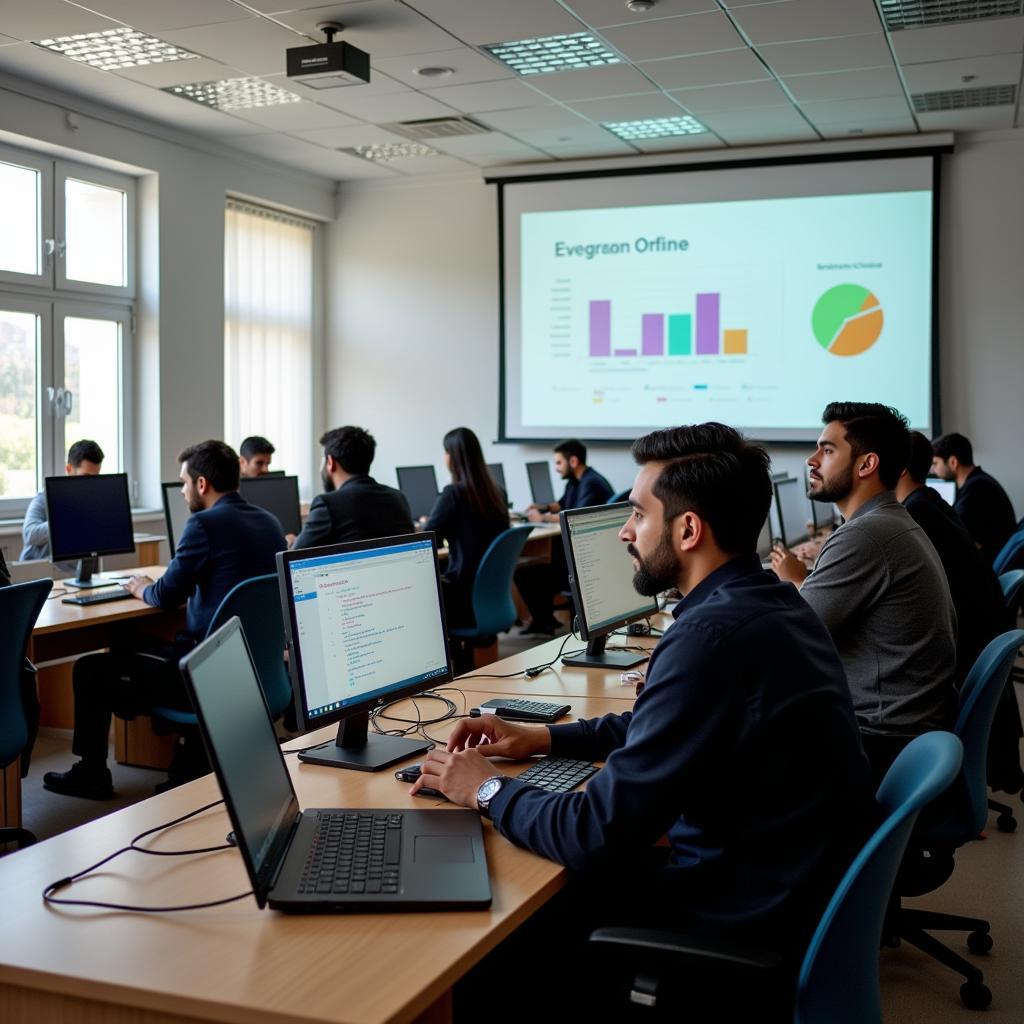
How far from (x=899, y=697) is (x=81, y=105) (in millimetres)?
5968

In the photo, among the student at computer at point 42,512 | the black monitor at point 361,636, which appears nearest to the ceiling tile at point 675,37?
the student at computer at point 42,512

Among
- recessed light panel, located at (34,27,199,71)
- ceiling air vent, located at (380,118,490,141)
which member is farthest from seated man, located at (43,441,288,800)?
ceiling air vent, located at (380,118,490,141)

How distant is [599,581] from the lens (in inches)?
124

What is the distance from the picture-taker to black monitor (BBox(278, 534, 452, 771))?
1991mm

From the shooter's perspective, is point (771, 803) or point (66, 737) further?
point (66, 737)

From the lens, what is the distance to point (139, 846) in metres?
1.68

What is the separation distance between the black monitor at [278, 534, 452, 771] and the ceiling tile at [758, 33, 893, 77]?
4.40 m

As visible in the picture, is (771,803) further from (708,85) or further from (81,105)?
(81,105)

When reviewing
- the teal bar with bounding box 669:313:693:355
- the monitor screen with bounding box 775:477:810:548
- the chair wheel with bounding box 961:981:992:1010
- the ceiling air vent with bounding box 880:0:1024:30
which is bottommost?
the chair wheel with bounding box 961:981:992:1010

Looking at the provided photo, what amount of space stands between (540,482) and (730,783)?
6706mm

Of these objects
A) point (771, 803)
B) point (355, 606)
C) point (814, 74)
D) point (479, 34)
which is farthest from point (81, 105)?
point (771, 803)

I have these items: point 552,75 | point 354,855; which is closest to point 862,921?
point 354,855

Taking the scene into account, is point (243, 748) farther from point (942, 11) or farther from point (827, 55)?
point (827, 55)

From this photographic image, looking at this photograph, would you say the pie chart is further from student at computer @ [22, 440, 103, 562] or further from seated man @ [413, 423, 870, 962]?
seated man @ [413, 423, 870, 962]
